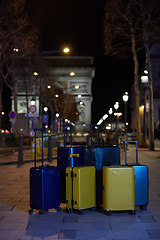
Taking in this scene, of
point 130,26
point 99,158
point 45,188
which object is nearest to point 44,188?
point 45,188

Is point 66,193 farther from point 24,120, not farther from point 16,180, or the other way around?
point 24,120

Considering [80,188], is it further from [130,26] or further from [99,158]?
[130,26]

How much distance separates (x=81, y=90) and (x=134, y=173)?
62.6m

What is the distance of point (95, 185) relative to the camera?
7.04 metres

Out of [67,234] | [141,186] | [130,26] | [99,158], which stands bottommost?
[67,234]

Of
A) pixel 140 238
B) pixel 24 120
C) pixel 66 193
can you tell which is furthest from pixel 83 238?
pixel 24 120

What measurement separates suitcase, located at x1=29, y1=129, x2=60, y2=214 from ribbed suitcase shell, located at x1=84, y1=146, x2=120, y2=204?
82cm

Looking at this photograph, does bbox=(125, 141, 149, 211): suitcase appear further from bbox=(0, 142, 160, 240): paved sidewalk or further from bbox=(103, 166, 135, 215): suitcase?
bbox=(103, 166, 135, 215): suitcase

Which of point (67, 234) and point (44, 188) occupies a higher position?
point (44, 188)

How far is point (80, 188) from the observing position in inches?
265

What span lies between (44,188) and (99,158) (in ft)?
4.32

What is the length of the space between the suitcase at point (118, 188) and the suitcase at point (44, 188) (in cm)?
97

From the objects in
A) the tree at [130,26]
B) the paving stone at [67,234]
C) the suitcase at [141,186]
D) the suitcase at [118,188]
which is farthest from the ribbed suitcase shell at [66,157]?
the tree at [130,26]

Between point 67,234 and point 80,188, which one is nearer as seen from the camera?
point 67,234
